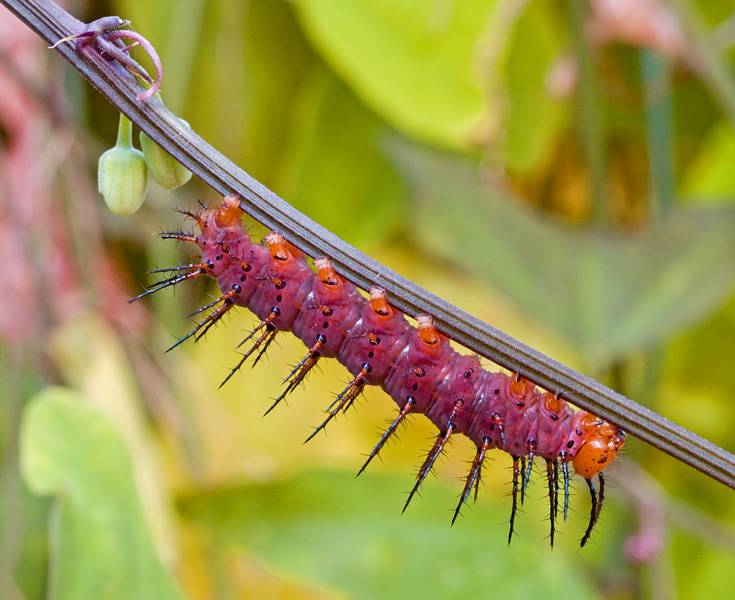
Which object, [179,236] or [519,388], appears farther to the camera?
[519,388]

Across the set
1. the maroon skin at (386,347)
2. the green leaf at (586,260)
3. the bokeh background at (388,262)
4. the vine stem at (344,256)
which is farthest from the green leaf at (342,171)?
the vine stem at (344,256)

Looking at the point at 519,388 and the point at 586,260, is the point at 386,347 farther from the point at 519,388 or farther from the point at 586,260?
the point at 586,260

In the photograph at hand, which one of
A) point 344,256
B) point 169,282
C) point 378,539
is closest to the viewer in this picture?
point 344,256

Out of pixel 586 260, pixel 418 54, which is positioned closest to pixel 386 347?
pixel 586 260

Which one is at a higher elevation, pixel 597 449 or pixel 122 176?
pixel 122 176

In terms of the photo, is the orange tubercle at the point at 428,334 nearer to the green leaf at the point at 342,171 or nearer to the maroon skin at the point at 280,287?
the maroon skin at the point at 280,287

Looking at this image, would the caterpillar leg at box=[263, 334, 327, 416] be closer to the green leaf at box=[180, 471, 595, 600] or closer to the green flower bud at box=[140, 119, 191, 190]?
the green flower bud at box=[140, 119, 191, 190]
